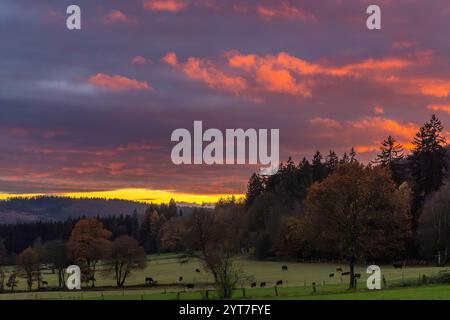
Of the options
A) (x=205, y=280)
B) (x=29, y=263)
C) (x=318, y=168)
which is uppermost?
(x=318, y=168)

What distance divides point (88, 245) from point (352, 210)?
5698 cm

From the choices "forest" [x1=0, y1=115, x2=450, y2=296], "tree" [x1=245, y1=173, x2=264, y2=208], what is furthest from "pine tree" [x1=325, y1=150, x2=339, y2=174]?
"tree" [x1=245, y1=173, x2=264, y2=208]

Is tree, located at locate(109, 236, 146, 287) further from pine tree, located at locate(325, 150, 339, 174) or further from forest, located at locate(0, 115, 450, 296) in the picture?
pine tree, located at locate(325, 150, 339, 174)

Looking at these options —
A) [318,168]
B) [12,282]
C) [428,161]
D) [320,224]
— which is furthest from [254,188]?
[320,224]

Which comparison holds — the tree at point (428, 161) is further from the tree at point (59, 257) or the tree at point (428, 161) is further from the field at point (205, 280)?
the tree at point (59, 257)

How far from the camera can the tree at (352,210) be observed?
183 feet

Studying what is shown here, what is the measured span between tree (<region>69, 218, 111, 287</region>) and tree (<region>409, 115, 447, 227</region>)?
59.8 metres

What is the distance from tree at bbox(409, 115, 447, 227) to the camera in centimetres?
10475

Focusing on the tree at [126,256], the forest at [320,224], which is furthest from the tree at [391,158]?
the tree at [126,256]

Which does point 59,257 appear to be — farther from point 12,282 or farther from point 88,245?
point 12,282

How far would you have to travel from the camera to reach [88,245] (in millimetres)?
97125

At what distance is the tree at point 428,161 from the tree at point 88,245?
59.8m
